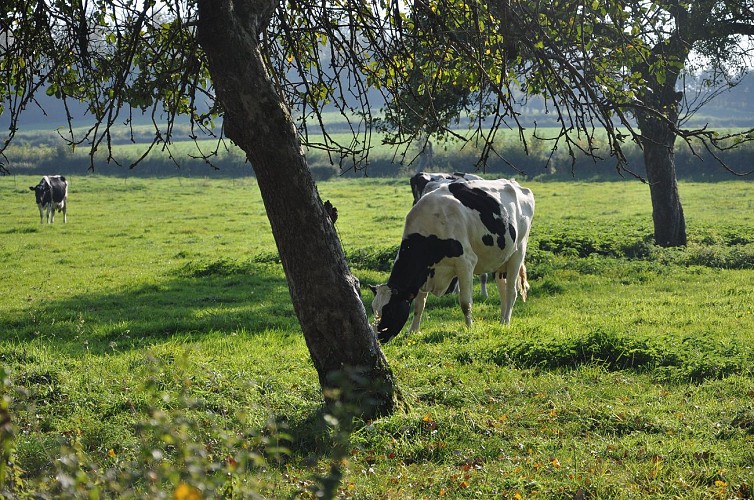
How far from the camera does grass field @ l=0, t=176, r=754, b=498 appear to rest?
5410 mm

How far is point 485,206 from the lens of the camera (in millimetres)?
Result: 12875

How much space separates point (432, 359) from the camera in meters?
9.30

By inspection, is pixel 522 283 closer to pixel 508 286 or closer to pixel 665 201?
pixel 508 286

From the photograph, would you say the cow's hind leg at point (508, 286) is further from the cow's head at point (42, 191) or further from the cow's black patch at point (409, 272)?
the cow's head at point (42, 191)

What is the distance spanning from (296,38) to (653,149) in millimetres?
14609

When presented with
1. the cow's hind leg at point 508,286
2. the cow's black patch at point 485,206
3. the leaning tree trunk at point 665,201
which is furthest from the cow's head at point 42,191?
the cow's black patch at point 485,206

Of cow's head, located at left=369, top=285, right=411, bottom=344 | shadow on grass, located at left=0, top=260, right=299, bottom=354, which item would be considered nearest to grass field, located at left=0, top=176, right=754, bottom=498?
shadow on grass, located at left=0, top=260, right=299, bottom=354

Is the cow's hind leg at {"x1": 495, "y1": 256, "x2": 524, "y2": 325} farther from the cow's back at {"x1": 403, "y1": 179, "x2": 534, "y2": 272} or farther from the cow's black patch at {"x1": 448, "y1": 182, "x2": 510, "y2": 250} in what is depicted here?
the cow's black patch at {"x1": 448, "y1": 182, "x2": 510, "y2": 250}

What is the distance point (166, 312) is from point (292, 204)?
8365mm

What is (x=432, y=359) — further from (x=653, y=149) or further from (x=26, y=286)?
(x=653, y=149)

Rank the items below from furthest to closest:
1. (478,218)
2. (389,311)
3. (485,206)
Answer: (485,206) → (478,218) → (389,311)

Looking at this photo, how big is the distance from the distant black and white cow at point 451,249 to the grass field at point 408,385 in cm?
47

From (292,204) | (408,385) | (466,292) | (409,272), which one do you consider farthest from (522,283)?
(292,204)

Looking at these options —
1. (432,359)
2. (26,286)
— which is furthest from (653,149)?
(26,286)
